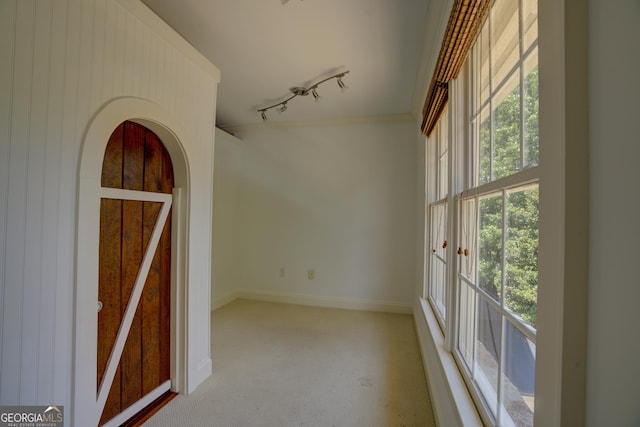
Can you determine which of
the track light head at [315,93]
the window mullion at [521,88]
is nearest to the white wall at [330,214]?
the track light head at [315,93]

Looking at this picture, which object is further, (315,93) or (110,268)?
(315,93)

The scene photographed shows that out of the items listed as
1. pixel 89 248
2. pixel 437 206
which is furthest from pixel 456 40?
pixel 89 248

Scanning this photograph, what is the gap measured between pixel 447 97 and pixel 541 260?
1331 mm

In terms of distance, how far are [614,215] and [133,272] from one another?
1867 millimetres

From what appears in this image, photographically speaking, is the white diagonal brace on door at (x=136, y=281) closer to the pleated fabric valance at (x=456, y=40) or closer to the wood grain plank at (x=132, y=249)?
the wood grain plank at (x=132, y=249)

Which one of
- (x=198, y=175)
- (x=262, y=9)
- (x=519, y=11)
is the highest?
(x=262, y=9)

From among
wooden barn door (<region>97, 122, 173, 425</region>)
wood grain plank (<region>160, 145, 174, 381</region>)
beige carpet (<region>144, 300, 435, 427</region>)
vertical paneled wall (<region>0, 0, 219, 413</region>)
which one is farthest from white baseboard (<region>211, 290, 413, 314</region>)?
vertical paneled wall (<region>0, 0, 219, 413</region>)

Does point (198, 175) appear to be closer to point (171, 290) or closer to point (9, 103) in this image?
point (171, 290)

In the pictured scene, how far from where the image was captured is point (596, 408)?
1.28ft

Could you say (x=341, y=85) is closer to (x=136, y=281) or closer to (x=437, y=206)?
(x=437, y=206)

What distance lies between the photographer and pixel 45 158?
96cm

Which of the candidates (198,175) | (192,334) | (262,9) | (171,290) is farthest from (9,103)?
(192,334)

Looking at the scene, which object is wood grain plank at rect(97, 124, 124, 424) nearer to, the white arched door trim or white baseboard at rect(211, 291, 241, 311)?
the white arched door trim

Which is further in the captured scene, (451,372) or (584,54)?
(451,372)
